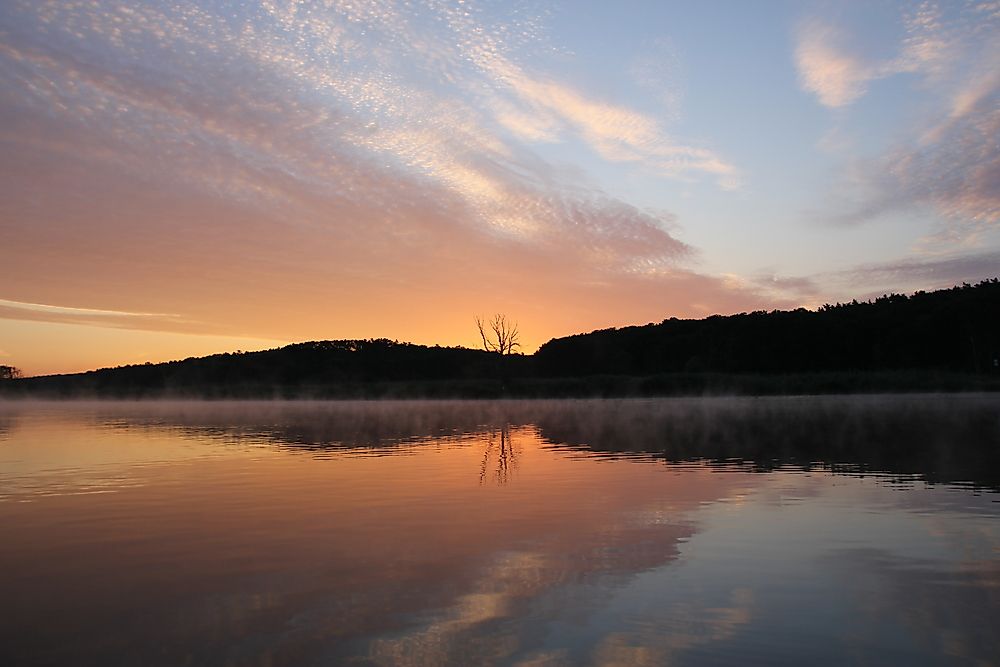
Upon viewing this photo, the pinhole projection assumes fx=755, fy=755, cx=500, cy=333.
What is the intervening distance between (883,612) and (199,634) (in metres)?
6.13

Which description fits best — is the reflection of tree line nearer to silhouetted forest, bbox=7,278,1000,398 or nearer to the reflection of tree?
the reflection of tree

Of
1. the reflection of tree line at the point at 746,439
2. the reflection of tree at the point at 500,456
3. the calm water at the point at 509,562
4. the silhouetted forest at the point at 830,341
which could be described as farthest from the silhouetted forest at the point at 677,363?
the calm water at the point at 509,562

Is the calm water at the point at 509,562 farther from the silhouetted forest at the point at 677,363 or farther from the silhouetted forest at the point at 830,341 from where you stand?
the silhouetted forest at the point at 830,341

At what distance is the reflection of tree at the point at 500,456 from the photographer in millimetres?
17312

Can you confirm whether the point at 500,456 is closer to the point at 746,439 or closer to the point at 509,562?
the point at 746,439

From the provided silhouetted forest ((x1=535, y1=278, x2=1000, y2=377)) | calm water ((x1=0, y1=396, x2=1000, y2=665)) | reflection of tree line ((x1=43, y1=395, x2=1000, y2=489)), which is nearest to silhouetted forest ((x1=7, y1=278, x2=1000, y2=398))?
silhouetted forest ((x1=535, y1=278, x2=1000, y2=377))

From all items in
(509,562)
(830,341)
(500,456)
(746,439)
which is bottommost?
(509,562)

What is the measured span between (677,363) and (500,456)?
9854cm

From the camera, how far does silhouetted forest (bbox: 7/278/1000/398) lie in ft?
267

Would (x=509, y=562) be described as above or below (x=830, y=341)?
below

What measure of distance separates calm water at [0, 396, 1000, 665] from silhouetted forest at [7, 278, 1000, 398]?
62.9 m

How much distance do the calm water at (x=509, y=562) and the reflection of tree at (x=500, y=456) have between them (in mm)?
193

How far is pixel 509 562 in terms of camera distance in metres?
8.98

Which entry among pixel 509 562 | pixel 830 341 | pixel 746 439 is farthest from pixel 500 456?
pixel 830 341
